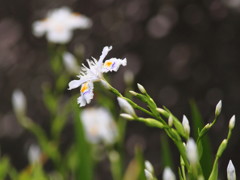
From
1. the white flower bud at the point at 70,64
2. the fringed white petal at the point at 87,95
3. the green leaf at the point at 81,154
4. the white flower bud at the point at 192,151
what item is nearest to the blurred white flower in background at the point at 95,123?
the white flower bud at the point at 70,64

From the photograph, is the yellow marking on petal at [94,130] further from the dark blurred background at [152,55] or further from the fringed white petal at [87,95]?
the fringed white petal at [87,95]

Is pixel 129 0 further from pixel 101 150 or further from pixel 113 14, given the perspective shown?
pixel 101 150

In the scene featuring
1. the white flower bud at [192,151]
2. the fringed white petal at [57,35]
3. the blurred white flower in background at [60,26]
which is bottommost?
the white flower bud at [192,151]

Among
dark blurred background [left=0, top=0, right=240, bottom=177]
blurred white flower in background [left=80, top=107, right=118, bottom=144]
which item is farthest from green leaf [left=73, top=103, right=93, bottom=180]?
dark blurred background [left=0, top=0, right=240, bottom=177]

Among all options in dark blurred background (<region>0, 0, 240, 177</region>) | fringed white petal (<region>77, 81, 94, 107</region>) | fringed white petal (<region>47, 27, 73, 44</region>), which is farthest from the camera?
dark blurred background (<region>0, 0, 240, 177</region>)

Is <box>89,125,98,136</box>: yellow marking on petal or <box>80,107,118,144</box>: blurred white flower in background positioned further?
<box>89,125,98,136</box>: yellow marking on petal

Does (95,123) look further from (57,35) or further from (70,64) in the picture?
(70,64)

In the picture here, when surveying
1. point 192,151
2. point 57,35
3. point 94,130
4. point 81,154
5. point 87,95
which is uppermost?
point 57,35

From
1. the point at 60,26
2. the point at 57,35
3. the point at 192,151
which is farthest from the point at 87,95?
the point at 60,26

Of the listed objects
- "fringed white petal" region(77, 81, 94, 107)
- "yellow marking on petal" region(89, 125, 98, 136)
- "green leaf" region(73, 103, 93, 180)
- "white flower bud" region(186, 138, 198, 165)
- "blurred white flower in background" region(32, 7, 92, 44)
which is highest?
"blurred white flower in background" region(32, 7, 92, 44)

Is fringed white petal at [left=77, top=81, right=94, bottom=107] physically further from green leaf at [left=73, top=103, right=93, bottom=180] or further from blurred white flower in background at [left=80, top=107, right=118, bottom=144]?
blurred white flower in background at [left=80, top=107, right=118, bottom=144]
